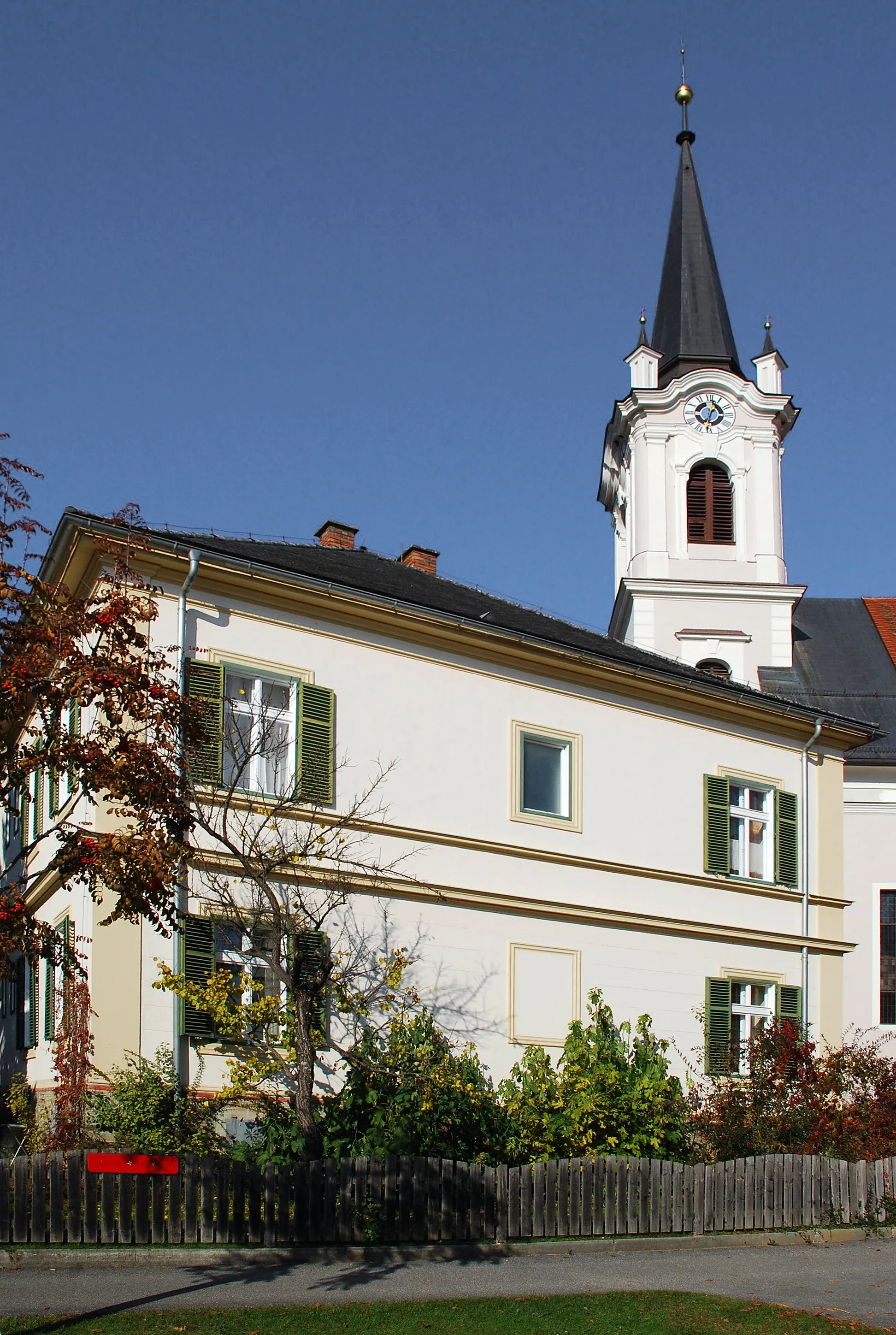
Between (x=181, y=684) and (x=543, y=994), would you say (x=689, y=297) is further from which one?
(x=181, y=684)

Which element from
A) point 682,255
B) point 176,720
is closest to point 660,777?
point 176,720

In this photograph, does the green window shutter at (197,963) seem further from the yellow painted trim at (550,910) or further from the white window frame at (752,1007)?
the white window frame at (752,1007)

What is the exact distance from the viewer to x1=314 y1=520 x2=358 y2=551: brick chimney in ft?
91.4

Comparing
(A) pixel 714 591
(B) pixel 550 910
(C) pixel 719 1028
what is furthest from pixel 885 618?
(B) pixel 550 910

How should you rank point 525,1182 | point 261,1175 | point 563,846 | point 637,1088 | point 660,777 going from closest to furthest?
point 261,1175, point 525,1182, point 637,1088, point 563,846, point 660,777

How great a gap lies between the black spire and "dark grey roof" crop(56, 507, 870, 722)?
2000 cm

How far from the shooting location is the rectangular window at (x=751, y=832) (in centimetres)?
2567

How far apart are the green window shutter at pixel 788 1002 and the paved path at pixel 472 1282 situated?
845 cm

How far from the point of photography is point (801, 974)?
2577cm

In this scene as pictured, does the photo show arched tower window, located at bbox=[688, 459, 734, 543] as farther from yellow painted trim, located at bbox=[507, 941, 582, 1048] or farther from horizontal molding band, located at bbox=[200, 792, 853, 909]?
yellow painted trim, located at bbox=[507, 941, 582, 1048]

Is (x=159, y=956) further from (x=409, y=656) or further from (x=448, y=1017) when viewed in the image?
(x=409, y=656)

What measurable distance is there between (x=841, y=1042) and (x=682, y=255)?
30.1 meters

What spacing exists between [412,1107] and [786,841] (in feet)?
35.9

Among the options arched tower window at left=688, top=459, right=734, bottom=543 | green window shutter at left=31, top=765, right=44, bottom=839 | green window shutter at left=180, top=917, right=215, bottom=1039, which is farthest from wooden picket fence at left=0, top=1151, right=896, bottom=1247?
arched tower window at left=688, top=459, right=734, bottom=543
